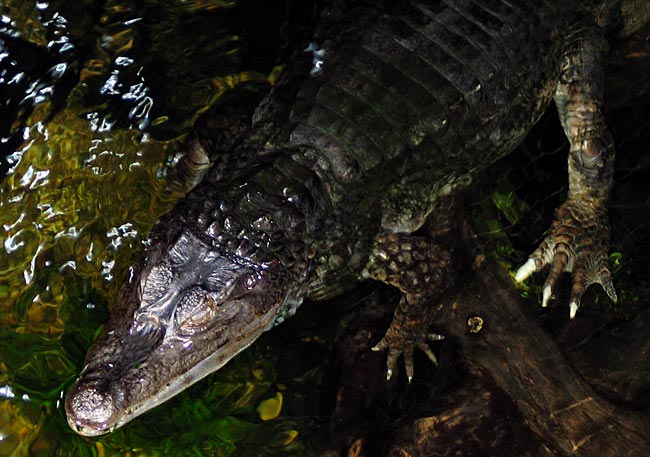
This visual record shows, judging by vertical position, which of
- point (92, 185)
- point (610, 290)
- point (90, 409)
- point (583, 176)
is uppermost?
point (583, 176)

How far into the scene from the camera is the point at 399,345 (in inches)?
157

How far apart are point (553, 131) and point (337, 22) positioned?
1369 mm

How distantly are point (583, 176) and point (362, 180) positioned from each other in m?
1.26

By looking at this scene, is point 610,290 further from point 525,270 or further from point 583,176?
point 583,176

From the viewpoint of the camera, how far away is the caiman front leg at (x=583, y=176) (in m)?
4.12

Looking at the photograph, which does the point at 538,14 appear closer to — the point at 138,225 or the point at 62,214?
the point at 138,225

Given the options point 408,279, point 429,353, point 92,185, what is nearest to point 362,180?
point 408,279

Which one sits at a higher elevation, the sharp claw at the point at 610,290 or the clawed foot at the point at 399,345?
the sharp claw at the point at 610,290

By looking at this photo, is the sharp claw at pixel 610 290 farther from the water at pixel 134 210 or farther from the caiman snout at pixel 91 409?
the caiman snout at pixel 91 409

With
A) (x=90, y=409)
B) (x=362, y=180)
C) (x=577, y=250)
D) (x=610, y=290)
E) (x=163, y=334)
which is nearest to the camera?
(x=90, y=409)

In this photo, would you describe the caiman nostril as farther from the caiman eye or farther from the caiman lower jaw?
the caiman eye

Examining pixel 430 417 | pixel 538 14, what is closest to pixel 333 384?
pixel 430 417

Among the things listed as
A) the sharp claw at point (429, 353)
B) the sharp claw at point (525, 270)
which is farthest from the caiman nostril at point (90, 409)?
the sharp claw at point (525, 270)

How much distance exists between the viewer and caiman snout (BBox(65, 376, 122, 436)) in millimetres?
3031
